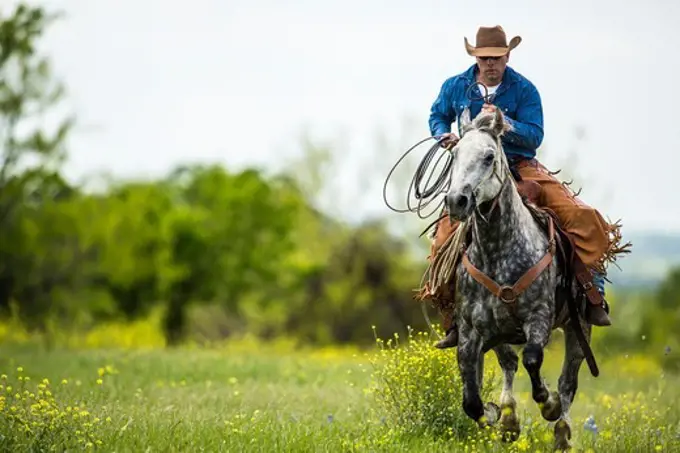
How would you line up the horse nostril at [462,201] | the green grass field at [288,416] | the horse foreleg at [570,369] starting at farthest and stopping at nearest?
the horse foreleg at [570,369]
the green grass field at [288,416]
the horse nostril at [462,201]

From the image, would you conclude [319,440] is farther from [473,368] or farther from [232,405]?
[232,405]

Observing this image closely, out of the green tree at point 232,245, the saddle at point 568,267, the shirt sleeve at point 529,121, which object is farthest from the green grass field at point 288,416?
the green tree at point 232,245

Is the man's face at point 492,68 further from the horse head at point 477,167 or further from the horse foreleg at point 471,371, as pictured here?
the horse foreleg at point 471,371

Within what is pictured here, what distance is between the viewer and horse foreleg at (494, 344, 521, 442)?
8.41 meters

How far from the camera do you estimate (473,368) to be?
8.16 metres

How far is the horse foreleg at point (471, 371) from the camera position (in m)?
8.10

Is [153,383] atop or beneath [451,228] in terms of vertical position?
beneath

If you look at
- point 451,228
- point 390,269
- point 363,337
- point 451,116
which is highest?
point 451,116

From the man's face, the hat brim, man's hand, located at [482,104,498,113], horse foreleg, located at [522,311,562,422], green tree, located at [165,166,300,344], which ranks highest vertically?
the hat brim

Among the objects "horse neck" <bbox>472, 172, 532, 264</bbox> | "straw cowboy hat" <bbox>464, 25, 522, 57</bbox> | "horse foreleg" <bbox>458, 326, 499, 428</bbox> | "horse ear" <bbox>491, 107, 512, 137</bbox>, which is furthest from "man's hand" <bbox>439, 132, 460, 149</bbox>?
"horse foreleg" <bbox>458, 326, 499, 428</bbox>

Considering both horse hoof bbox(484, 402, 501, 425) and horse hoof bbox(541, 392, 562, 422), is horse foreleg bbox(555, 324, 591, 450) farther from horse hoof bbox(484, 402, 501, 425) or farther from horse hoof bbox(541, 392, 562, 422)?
horse hoof bbox(484, 402, 501, 425)

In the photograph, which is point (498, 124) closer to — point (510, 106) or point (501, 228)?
point (501, 228)

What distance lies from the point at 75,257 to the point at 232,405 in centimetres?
2353

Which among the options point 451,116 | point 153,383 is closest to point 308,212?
point 153,383
